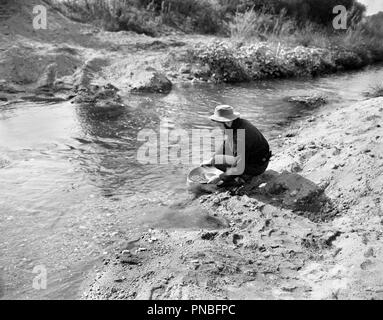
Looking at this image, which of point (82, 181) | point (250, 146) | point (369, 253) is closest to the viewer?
point (369, 253)

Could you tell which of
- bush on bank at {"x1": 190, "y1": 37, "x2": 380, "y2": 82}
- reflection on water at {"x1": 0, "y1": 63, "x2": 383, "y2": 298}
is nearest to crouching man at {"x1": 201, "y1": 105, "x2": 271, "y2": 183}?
reflection on water at {"x1": 0, "y1": 63, "x2": 383, "y2": 298}

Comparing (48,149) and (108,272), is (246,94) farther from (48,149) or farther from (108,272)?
(108,272)

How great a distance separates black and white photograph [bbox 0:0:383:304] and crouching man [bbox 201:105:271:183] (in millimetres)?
19

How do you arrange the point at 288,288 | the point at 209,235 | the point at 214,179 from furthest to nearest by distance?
the point at 214,179
the point at 209,235
the point at 288,288

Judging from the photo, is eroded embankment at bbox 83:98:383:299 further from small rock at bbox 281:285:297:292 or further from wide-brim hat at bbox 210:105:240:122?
wide-brim hat at bbox 210:105:240:122

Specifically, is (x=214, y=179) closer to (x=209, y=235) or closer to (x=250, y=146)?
(x=250, y=146)

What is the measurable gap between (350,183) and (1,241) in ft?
13.8

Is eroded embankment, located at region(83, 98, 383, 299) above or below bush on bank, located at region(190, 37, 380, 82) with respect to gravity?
below

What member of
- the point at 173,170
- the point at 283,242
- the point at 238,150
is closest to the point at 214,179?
the point at 238,150

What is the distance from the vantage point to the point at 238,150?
242 inches

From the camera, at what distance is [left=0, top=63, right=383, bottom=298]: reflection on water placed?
4.91 meters

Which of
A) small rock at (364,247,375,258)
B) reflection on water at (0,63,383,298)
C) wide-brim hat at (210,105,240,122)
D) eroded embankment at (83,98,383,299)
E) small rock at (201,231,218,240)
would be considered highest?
wide-brim hat at (210,105,240,122)

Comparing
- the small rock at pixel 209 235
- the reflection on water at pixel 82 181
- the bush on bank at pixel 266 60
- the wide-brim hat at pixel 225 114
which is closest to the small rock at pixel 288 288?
the small rock at pixel 209 235

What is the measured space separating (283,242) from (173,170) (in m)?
2.88
